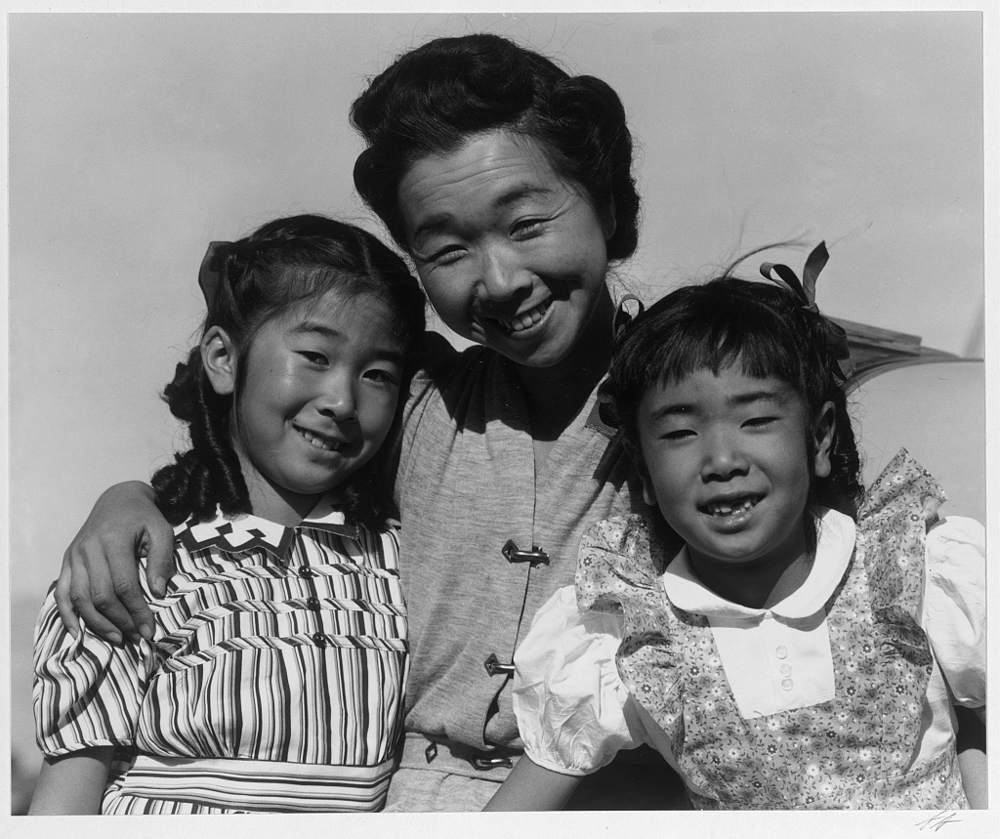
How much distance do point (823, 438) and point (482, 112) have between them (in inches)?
39.4

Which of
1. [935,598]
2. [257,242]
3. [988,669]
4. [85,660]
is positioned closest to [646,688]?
[935,598]

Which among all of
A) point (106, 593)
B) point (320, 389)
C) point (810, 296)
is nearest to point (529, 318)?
point (320, 389)

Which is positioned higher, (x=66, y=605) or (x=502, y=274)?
(x=502, y=274)

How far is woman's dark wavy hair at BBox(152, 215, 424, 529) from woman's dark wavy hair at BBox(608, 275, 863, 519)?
0.58 metres

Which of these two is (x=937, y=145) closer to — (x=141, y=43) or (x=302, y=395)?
(x=302, y=395)

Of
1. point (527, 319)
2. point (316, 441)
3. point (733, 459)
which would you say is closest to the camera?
point (733, 459)

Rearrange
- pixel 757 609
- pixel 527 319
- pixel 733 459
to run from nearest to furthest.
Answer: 1. pixel 733 459
2. pixel 757 609
3. pixel 527 319

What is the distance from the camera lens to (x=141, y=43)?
244 centimetres

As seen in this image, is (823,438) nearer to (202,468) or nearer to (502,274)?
(502,274)

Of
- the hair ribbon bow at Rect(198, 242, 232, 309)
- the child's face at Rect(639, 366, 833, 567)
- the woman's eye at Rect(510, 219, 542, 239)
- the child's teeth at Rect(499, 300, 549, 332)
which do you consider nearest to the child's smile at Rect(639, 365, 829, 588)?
the child's face at Rect(639, 366, 833, 567)

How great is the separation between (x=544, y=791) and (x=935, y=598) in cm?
91

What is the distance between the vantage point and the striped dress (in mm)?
2162

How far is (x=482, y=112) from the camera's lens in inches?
83.1
